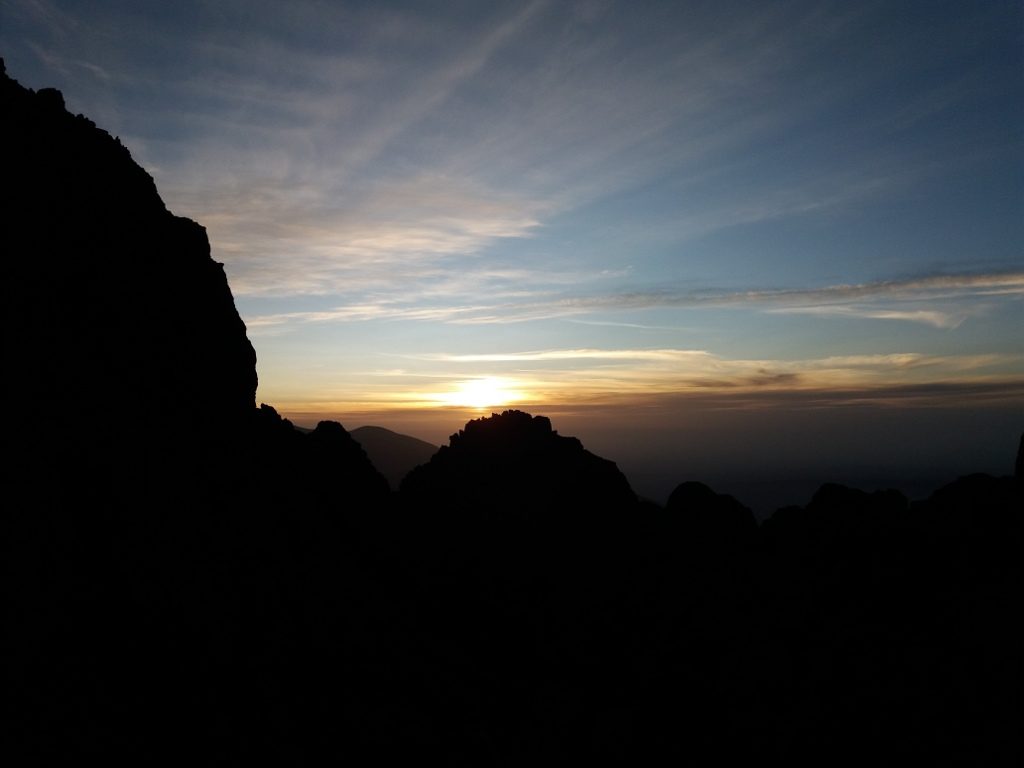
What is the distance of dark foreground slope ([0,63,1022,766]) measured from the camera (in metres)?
19.2

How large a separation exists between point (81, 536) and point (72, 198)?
43.7ft

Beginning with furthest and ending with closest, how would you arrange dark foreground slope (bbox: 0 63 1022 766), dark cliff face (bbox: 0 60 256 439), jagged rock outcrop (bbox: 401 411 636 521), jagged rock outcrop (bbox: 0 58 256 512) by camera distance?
1. jagged rock outcrop (bbox: 401 411 636 521)
2. dark cliff face (bbox: 0 60 256 439)
3. jagged rock outcrop (bbox: 0 58 256 512)
4. dark foreground slope (bbox: 0 63 1022 766)

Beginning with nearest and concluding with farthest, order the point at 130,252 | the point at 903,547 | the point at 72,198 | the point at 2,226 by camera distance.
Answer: the point at 2,226
the point at 72,198
the point at 130,252
the point at 903,547

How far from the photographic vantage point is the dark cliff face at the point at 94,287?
19.6 meters

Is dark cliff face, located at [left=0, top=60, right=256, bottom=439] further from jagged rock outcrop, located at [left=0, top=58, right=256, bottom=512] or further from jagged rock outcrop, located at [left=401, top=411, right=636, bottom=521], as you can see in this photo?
jagged rock outcrop, located at [left=401, top=411, right=636, bottom=521]

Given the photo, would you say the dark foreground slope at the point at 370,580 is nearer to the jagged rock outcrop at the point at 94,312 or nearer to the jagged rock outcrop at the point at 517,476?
the jagged rock outcrop at the point at 94,312

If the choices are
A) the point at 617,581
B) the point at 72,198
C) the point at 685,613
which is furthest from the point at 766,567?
the point at 72,198

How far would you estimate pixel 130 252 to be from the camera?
24.1 m

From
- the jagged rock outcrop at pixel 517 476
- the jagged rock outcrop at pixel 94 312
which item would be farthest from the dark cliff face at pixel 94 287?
the jagged rock outcrop at pixel 517 476

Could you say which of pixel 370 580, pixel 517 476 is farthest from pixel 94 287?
pixel 517 476

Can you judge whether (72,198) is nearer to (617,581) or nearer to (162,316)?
(162,316)

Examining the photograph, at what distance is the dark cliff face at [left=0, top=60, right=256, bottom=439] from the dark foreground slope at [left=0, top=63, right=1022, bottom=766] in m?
0.11

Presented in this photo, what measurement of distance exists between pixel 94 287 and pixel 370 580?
21419 mm

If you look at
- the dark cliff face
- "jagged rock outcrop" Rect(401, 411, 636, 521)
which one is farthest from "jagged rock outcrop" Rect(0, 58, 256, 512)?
"jagged rock outcrop" Rect(401, 411, 636, 521)
